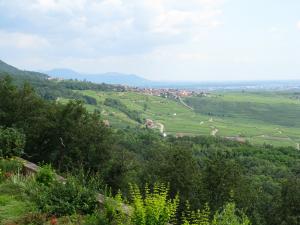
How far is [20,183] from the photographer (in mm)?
8625

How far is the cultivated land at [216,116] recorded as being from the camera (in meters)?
108

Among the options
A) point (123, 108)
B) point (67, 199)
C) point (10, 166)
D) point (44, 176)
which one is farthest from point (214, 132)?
A: point (67, 199)

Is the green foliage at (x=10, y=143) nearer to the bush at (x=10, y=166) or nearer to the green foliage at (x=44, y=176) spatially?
the bush at (x=10, y=166)

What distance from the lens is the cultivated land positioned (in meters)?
108

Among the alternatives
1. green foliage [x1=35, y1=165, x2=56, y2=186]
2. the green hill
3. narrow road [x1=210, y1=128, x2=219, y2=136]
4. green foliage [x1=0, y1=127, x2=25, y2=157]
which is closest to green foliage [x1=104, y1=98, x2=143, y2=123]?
the green hill

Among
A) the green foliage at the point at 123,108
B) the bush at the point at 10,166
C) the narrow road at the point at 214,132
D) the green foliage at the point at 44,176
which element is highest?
the green foliage at the point at 44,176

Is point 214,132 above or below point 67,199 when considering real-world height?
below

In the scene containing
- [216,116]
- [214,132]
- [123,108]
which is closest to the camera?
[214,132]

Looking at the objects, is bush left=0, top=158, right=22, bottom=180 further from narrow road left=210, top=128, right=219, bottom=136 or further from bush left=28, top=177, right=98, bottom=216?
narrow road left=210, top=128, right=219, bottom=136

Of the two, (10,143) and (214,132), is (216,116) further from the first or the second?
(10,143)

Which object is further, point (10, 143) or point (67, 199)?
point (10, 143)

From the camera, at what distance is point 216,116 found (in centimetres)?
15338

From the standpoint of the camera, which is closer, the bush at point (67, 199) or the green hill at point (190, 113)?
the bush at point (67, 199)

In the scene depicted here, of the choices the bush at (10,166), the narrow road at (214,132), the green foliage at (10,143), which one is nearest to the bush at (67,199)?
the bush at (10,166)
